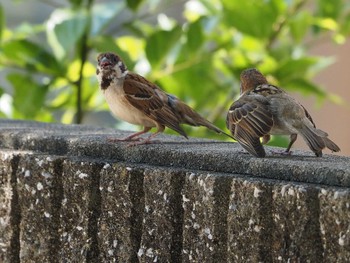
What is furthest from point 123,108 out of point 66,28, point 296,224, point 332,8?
point 332,8

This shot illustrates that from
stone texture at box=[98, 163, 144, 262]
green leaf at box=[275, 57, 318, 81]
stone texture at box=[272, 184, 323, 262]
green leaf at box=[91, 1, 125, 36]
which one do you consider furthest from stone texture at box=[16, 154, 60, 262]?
green leaf at box=[275, 57, 318, 81]

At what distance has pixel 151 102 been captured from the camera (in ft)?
9.36

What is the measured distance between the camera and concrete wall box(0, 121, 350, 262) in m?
1.95

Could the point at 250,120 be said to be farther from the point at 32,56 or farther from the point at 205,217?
the point at 32,56

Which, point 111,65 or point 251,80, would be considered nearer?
point 251,80

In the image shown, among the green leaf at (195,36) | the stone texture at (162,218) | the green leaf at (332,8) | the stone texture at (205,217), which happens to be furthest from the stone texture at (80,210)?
the green leaf at (332,8)

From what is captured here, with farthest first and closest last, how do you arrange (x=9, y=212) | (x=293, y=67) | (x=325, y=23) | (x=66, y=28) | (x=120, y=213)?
(x=325, y=23) < (x=293, y=67) < (x=66, y=28) < (x=9, y=212) < (x=120, y=213)

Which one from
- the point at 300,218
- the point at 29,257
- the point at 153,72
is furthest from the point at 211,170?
the point at 153,72

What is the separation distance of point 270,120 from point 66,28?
1.70m

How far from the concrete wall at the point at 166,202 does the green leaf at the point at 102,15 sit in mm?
1336

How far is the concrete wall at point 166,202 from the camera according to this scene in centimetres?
195

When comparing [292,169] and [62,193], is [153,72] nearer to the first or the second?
[62,193]

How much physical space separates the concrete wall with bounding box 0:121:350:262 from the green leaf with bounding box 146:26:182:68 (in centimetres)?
138

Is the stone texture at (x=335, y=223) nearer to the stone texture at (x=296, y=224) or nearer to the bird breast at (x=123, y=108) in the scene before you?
the stone texture at (x=296, y=224)
